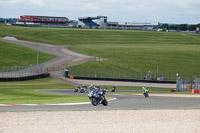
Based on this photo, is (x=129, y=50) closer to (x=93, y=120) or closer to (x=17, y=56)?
(x=17, y=56)

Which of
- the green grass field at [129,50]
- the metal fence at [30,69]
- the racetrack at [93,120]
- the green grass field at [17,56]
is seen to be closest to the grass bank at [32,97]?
the racetrack at [93,120]

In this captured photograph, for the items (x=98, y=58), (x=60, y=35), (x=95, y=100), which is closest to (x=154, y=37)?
(x=60, y=35)

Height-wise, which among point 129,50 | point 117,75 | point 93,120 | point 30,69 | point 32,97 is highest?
point 129,50

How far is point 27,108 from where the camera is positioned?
87.8 feet

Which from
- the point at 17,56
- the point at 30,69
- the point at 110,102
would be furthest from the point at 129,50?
the point at 110,102

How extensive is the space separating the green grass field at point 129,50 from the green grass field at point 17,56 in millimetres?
12862

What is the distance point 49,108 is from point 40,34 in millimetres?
128274

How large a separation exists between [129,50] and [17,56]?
33.7 metres

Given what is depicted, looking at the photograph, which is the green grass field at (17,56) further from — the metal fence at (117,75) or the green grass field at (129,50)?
the metal fence at (117,75)

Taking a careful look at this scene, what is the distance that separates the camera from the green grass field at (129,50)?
8969 centimetres

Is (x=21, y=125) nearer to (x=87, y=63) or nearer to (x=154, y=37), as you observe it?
(x=87, y=63)

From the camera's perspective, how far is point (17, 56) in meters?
96.2

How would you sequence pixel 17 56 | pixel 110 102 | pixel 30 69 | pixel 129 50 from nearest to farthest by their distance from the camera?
pixel 110 102
pixel 30 69
pixel 17 56
pixel 129 50

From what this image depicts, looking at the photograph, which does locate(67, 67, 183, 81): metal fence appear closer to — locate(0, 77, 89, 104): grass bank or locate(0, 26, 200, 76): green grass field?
locate(0, 26, 200, 76): green grass field
